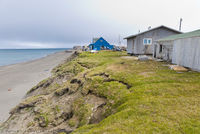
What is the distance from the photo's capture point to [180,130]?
3930 mm

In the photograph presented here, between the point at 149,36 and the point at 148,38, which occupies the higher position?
the point at 149,36

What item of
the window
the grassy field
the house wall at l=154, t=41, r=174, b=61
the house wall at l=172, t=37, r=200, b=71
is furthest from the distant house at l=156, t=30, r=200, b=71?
the window

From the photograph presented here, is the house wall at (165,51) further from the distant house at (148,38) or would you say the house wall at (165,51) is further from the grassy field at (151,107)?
the grassy field at (151,107)

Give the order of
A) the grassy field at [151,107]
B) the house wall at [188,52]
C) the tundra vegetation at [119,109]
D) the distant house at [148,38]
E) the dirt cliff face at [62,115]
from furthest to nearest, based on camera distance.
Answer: the distant house at [148,38], the house wall at [188,52], the dirt cliff face at [62,115], the tundra vegetation at [119,109], the grassy field at [151,107]

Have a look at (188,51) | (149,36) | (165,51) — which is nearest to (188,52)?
(188,51)

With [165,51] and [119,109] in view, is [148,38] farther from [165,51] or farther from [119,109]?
[119,109]

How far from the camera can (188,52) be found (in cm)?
1138

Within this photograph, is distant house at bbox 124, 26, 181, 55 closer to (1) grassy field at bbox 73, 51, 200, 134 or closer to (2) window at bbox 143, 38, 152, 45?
(2) window at bbox 143, 38, 152, 45

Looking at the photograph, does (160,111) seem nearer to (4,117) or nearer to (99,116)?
(99,116)

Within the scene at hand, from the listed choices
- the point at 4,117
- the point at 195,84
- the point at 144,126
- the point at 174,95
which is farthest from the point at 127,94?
the point at 4,117

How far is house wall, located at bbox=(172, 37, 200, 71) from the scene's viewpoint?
10320 millimetres

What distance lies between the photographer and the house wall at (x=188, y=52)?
10320mm

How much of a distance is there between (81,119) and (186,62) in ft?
36.2

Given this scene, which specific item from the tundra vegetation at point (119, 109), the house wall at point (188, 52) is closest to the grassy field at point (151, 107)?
the tundra vegetation at point (119, 109)
